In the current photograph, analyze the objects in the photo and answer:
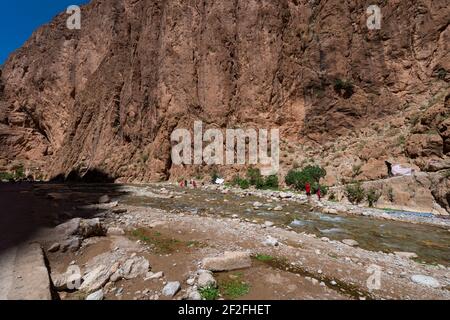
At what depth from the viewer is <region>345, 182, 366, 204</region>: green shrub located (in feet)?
45.7

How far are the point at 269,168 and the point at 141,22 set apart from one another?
3098 centimetres

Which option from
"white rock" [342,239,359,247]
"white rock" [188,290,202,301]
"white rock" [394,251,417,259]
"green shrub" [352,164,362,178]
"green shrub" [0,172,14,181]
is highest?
"green shrub" [352,164,362,178]

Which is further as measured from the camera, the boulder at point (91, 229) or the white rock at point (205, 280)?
the boulder at point (91, 229)

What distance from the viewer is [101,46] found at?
47.5m

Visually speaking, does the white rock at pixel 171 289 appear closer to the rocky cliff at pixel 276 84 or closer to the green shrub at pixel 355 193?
the rocky cliff at pixel 276 84

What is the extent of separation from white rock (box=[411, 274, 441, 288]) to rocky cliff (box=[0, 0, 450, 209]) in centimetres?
784

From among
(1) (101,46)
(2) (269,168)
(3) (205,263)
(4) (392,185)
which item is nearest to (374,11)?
(2) (269,168)

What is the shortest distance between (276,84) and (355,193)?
681 inches


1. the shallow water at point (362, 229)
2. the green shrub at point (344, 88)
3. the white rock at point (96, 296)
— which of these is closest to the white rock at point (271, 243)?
the shallow water at point (362, 229)

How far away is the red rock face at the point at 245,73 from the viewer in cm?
2362

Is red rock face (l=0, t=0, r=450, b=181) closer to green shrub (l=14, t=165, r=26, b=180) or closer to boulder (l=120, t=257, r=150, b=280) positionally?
green shrub (l=14, t=165, r=26, b=180)

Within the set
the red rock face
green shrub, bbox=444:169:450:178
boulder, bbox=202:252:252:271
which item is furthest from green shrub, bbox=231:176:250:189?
boulder, bbox=202:252:252:271

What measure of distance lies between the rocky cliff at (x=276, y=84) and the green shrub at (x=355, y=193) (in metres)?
2.95

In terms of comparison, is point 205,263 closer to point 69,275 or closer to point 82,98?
point 69,275
